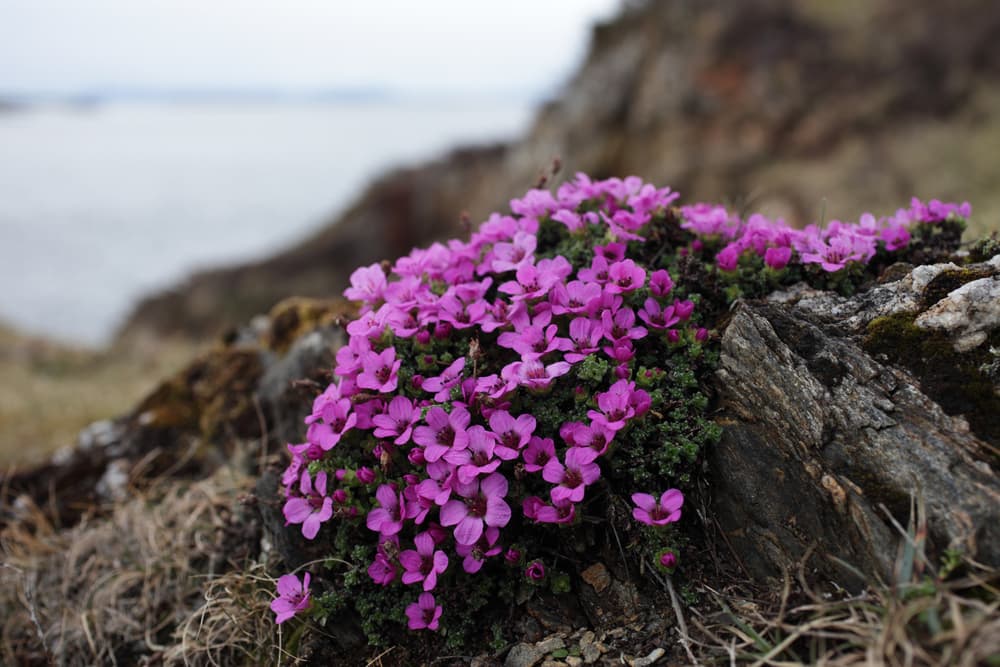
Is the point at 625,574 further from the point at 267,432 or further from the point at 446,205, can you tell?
the point at 446,205

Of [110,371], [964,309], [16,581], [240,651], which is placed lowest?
[110,371]

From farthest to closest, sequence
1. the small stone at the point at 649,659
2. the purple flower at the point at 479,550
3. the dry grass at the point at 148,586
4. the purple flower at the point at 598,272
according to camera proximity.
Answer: the dry grass at the point at 148,586
the purple flower at the point at 598,272
the purple flower at the point at 479,550
the small stone at the point at 649,659

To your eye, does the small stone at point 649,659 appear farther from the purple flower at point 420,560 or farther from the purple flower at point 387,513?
the purple flower at point 387,513

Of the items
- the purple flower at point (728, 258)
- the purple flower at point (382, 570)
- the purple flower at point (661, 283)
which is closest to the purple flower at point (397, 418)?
the purple flower at point (382, 570)

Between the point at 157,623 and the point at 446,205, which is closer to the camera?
the point at 157,623

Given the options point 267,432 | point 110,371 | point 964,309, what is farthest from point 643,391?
point 110,371

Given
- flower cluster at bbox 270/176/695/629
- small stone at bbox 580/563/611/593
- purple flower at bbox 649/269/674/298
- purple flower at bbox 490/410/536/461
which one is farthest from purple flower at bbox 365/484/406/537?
purple flower at bbox 649/269/674/298

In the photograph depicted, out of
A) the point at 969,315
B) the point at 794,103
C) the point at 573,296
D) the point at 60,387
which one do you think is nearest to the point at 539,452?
the point at 573,296
